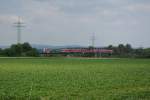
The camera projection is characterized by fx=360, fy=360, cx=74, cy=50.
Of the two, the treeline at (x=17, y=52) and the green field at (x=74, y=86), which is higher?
the treeline at (x=17, y=52)

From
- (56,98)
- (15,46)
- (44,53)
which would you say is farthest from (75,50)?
(56,98)

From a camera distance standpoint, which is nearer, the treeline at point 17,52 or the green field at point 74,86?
the green field at point 74,86

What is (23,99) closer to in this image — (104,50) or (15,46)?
(15,46)

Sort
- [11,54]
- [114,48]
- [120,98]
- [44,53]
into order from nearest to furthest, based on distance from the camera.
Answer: [120,98] < [11,54] < [44,53] < [114,48]

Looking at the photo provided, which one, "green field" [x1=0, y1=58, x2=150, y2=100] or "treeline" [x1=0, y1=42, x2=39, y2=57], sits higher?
"treeline" [x1=0, y1=42, x2=39, y2=57]

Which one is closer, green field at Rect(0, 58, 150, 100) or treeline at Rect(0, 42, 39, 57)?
green field at Rect(0, 58, 150, 100)

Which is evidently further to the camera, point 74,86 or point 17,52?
point 17,52

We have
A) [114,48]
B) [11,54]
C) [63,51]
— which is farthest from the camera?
[114,48]

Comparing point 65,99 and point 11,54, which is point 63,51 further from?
point 65,99

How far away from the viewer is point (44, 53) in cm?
14412

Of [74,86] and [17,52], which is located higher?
[17,52]

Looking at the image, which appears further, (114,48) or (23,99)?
(114,48)

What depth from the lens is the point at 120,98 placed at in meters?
15.0

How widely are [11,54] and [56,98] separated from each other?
120058 mm
